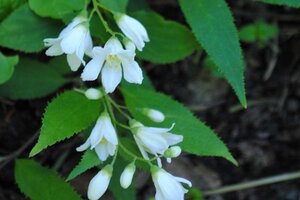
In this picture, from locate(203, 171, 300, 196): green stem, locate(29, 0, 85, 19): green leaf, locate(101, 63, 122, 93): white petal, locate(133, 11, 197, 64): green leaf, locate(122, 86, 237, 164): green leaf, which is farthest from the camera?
locate(203, 171, 300, 196): green stem

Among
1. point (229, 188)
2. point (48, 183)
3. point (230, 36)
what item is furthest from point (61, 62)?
point (229, 188)

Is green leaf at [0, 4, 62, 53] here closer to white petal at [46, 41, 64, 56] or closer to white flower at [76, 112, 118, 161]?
white petal at [46, 41, 64, 56]

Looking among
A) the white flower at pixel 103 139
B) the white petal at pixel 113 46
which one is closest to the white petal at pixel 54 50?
the white petal at pixel 113 46

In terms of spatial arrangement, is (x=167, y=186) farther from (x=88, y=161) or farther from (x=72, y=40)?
(x=72, y=40)

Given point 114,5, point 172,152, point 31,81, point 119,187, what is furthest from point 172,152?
point 31,81

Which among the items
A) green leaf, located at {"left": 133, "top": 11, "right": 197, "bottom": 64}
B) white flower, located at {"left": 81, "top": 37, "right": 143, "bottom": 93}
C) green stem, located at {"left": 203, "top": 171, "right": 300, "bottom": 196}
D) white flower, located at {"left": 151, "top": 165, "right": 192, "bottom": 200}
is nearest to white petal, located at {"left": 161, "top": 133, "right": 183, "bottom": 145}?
white flower, located at {"left": 151, "top": 165, "right": 192, "bottom": 200}

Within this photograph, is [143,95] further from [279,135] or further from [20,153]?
[279,135]

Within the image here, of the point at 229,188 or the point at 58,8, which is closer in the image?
the point at 58,8
